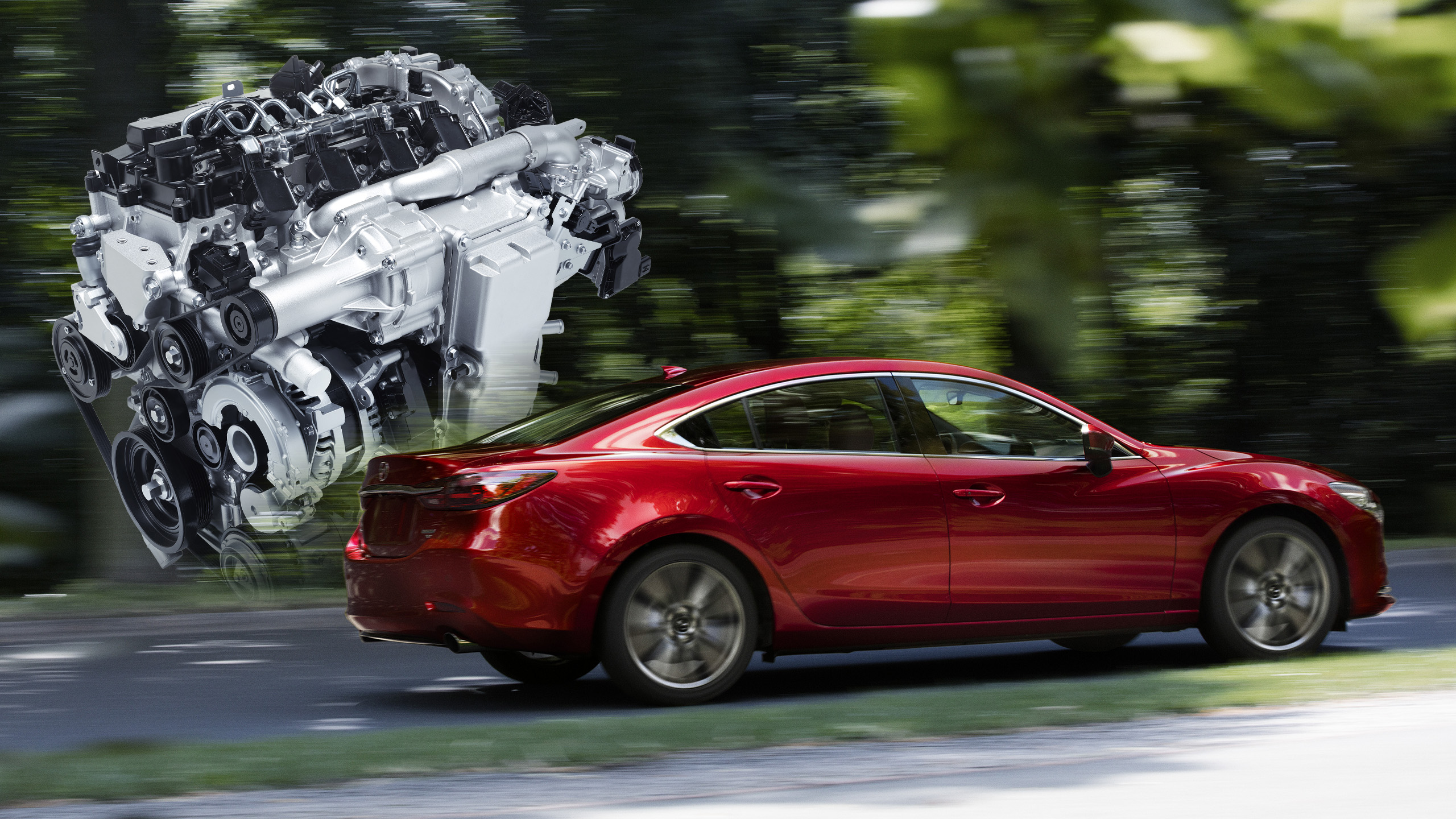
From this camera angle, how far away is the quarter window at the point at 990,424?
7.37 metres

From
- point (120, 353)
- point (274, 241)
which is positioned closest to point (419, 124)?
point (274, 241)

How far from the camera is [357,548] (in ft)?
23.1

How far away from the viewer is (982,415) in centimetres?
748

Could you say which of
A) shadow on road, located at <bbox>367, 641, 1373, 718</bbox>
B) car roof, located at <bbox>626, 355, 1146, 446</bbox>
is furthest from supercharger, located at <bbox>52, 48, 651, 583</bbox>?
car roof, located at <bbox>626, 355, 1146, 446</bbox>

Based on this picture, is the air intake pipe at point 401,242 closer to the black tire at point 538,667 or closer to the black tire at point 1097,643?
the black tire at point 538,667

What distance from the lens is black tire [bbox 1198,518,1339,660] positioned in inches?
300

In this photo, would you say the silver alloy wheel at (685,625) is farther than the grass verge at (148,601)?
No

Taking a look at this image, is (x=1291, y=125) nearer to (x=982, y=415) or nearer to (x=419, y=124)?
(x=982, y=415)

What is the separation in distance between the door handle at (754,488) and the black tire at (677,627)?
29 cm

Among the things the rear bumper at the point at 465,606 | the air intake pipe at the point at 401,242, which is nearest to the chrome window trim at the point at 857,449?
the rear bumper at the point at 465,606

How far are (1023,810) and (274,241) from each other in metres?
7.90

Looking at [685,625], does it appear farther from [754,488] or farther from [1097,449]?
[1097,449]

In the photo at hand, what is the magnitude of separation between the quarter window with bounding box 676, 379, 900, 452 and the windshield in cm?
28

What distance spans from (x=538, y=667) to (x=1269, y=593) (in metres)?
3.57
